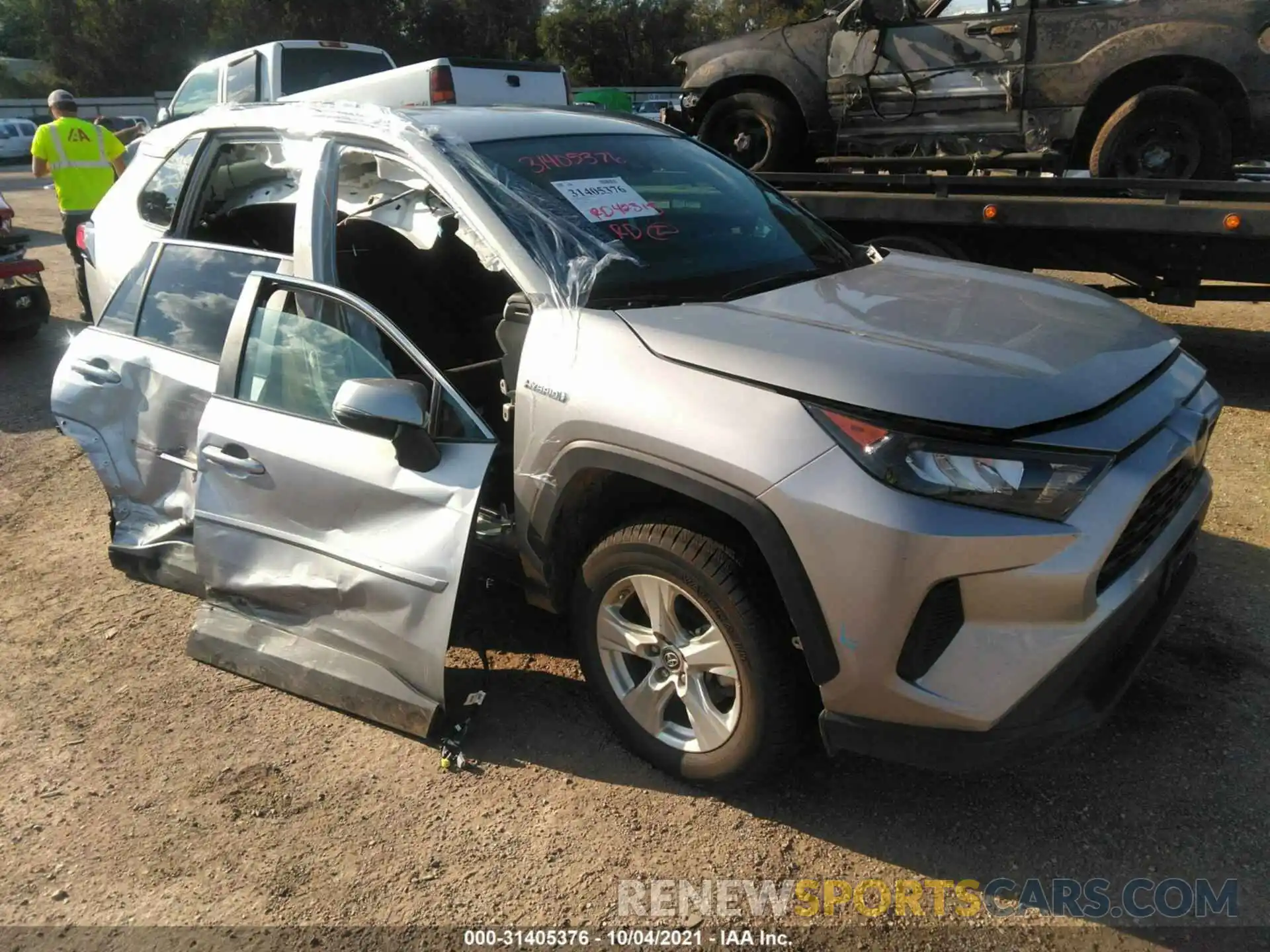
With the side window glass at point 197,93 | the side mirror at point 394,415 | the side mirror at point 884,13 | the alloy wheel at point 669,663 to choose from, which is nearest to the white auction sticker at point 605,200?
the side mirror at point 394,415

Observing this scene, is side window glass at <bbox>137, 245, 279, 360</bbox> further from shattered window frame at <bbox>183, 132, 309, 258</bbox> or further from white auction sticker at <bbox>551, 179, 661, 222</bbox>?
white auction sticker at <bbox>551, 179, 661, 222</bbox>

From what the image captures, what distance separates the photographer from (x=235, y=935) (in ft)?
8.01

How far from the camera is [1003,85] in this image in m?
7.33

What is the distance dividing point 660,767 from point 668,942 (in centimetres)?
56

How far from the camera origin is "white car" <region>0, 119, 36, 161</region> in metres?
32.5

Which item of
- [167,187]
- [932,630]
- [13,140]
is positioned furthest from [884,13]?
[13,140]

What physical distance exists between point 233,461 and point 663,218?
1654mm

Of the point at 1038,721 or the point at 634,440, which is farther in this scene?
the point at 634,440

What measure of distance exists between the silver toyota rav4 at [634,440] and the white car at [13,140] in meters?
35.6

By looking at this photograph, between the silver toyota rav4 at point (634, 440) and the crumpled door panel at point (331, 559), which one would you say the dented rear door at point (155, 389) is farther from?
the crumpled door panel at point (331, 559)

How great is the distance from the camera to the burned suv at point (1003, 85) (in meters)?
6.50

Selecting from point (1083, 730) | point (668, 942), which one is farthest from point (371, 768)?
point (1083, 730)

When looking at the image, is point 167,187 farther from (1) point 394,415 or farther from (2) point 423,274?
(1) point 394,415

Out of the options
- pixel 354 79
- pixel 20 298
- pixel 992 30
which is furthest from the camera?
pixel 354 79
